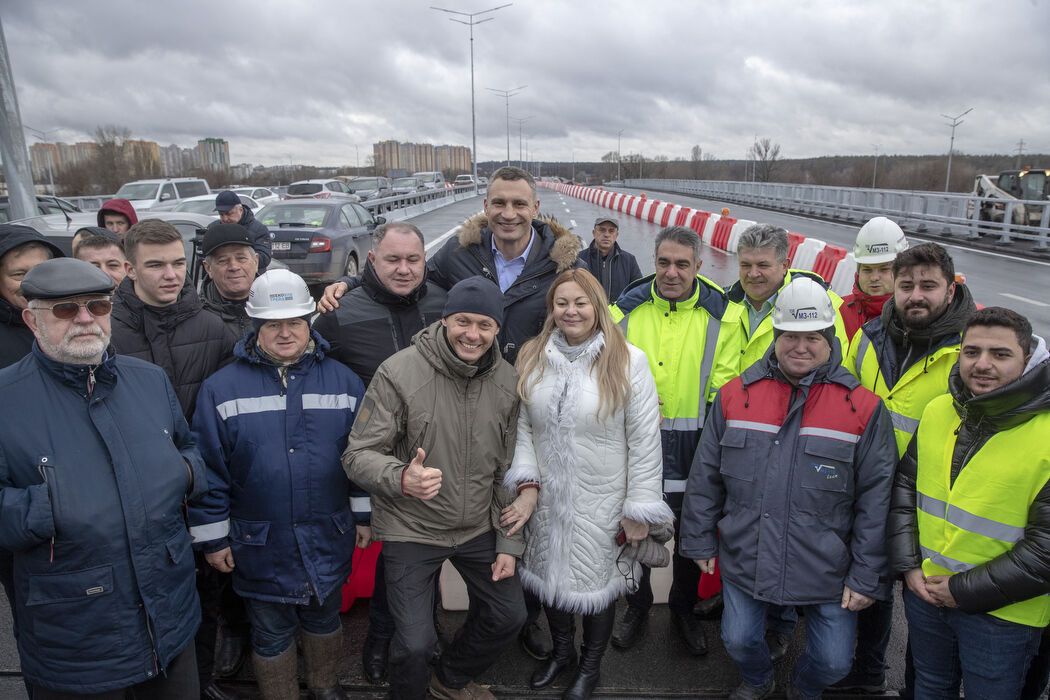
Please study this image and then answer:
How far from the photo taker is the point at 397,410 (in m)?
2.77

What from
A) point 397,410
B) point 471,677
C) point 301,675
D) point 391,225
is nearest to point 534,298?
point 391,225

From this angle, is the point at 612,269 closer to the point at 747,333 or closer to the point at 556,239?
the point at 556,239

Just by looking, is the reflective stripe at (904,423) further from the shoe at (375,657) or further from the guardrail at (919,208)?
the guardrail at (919,208)

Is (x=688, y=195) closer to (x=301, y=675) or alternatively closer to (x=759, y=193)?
(x=759, y=193)

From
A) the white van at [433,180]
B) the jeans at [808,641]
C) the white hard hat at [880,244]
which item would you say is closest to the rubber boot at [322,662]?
the jeans at [808,641]

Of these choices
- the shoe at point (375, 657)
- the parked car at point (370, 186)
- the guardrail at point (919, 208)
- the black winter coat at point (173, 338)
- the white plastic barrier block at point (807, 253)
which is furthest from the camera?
the parked car at point (370, 186)

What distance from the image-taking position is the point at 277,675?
2.98 m

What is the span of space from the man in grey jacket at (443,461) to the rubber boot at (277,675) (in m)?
0.53

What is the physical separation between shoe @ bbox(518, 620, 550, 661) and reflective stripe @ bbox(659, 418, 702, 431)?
129cm

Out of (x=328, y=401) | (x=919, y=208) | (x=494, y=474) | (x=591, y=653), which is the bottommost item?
(x=591, y=653)

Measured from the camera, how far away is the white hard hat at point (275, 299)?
2.84 m

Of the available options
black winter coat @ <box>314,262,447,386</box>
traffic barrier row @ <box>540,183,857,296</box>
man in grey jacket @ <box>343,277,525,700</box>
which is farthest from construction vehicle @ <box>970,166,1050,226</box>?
man in grey jacket @ <box>343,277,525,700</box>

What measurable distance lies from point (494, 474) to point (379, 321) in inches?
41.3

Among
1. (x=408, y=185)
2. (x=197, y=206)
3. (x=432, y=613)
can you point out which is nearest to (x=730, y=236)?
(x=197, y=206)
